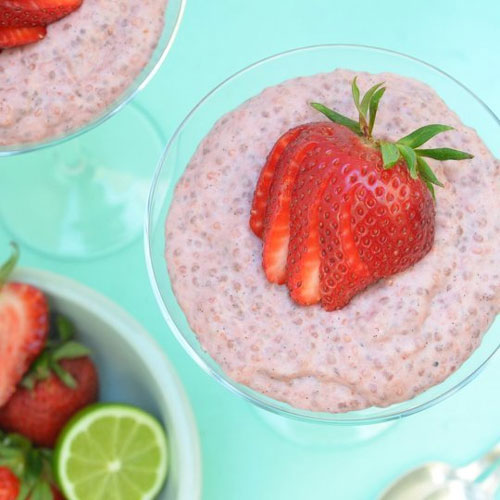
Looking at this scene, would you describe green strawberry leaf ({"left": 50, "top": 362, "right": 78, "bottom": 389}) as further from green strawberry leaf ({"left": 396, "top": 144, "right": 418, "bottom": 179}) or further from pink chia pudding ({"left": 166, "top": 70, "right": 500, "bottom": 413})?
green strawberry leaf ({"left": 396, "top": 144, "right": 418, "bottom": 179})

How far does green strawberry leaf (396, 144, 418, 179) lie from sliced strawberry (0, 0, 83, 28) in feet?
2.28

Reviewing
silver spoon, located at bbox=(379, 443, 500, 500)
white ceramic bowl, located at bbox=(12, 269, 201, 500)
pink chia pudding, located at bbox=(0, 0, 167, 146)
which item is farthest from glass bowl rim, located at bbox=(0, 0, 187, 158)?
silver spoon, located at bbox=(379, 443, 500, 500)

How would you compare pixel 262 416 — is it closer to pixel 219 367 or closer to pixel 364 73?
pixel 219 367

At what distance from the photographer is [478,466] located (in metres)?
2.08

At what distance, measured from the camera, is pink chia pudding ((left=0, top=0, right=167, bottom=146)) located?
5.69ft

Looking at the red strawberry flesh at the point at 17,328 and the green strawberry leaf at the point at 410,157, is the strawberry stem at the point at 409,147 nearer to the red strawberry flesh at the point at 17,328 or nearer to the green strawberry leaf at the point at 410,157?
the green strawberry leaf at the point at 410,157

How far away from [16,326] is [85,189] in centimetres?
59

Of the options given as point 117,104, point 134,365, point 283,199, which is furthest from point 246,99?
point 134,365

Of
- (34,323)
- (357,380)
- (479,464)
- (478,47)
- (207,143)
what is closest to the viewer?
(357,380)

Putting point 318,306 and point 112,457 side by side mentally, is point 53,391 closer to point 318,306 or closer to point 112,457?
point 112,457

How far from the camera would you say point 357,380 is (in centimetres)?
159

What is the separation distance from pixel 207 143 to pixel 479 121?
20.8 inches

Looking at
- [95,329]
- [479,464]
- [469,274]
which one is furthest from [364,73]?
[479,464]

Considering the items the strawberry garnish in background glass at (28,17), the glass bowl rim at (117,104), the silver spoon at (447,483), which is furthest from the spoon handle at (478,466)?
the strawberry garnish in background glass at (28,17)
